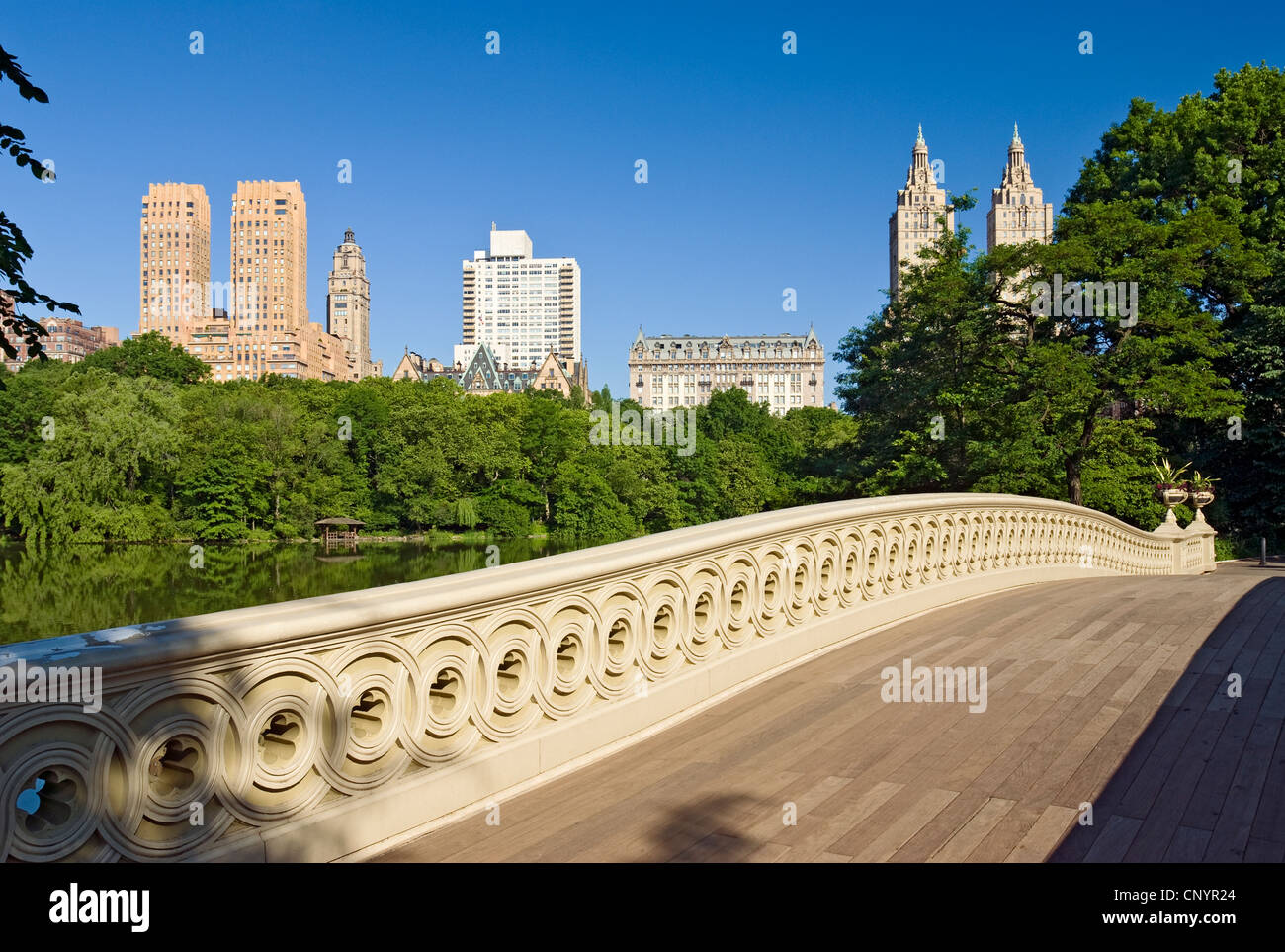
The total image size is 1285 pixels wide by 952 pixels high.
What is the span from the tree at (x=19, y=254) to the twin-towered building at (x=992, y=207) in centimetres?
15307

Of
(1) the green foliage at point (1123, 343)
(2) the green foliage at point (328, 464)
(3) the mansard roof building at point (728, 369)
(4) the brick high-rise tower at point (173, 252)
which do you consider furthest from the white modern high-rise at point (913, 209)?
(4) the brick high-rise tower at point (173, 252)

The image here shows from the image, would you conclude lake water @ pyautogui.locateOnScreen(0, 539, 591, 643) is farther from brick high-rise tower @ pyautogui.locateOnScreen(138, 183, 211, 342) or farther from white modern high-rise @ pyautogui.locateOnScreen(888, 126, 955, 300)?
brick high-rise tower @ pyautogui.locateOnScreen(138, 183, 211, 342)

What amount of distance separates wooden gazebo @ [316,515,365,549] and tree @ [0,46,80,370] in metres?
45.0

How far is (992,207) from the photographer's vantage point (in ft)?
569

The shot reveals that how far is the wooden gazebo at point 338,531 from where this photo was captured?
4944cm

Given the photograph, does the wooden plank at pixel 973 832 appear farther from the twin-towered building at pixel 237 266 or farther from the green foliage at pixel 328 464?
the twin-towered building at pixel 237 266

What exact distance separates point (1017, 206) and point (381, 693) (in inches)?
7296

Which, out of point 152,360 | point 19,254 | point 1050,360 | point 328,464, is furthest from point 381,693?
point 152,360

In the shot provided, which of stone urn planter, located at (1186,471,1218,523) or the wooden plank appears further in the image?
stone urn planter, located at (1186,471,1218,523)

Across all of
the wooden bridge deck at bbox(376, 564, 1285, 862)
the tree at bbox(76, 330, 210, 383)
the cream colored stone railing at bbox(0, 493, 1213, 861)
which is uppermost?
the tree at bbox(76, 330, 210, 383)

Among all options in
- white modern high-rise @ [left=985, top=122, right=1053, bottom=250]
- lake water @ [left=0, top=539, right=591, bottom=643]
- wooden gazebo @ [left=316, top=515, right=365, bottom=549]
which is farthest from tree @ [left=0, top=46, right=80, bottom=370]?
white modern high-rise @ [left=985, top=122, right=1053, bottom=250]

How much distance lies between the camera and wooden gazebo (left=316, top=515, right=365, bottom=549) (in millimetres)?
49438

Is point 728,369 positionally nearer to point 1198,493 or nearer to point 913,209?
point 913,209
